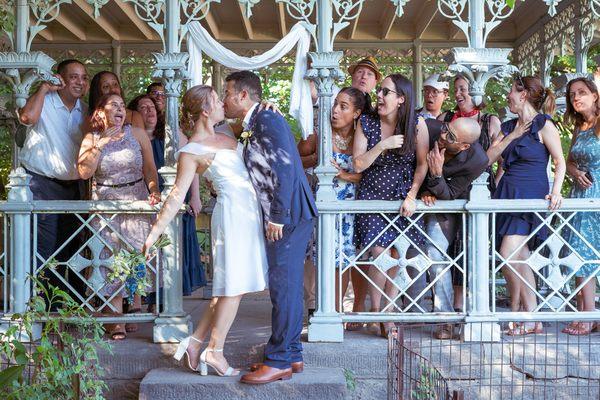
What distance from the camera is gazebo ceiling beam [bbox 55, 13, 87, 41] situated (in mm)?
11242

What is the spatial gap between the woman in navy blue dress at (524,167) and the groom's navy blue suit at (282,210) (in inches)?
74.8

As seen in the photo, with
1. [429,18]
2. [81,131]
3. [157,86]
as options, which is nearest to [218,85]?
[429,18]

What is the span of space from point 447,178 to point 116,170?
2547 mm

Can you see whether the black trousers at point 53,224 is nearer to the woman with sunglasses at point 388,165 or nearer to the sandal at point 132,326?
the sandal at point 132,326

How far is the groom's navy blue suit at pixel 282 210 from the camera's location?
544 centimetres

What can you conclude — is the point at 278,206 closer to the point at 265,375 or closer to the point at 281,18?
the point at 265,375

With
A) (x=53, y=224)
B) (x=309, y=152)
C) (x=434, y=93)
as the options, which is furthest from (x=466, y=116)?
(x=53, y=224)

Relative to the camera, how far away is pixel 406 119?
6352 millimetres

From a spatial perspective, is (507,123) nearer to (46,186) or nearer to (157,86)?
(157,86)

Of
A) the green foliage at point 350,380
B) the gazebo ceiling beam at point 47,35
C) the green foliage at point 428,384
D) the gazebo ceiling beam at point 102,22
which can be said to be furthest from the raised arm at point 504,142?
the gazebo ceiling beam at point 47,35

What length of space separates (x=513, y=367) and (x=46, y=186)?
12.6ft

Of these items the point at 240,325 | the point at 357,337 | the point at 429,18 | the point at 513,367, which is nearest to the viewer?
the point at 513,367

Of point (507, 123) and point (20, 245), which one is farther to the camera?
point (507, 123)

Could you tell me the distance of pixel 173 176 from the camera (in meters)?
6.50
